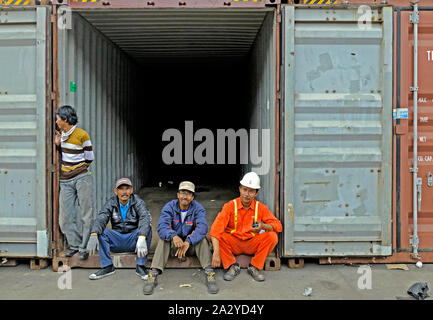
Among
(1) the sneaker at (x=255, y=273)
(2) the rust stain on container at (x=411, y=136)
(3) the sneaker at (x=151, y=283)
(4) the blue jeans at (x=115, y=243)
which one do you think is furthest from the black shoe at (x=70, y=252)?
(2) the rust stain on container at (x=411, y=136)

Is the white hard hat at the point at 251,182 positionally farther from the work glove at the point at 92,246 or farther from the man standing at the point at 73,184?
the work glove at the point at 92,246

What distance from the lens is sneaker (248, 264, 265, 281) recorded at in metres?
3.87

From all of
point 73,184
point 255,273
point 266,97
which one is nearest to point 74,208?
point 73,184

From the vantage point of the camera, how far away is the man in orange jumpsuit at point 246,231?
13.1 feet

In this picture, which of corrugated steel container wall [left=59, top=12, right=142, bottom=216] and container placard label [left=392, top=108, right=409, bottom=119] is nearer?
container placard label [left=392, top=108, right=409, bottom=119]

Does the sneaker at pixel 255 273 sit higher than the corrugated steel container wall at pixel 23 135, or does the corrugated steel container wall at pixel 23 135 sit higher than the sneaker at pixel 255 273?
the corrugated steel container wall at pixel 23 135

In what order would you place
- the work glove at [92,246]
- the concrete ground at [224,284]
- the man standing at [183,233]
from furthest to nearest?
the work glove at [92,246] → the man standing at [183,233] → the concrete ground at [224,284]

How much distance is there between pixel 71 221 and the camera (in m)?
4.21

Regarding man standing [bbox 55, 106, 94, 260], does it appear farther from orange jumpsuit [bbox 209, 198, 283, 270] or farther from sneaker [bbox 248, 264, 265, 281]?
sneaker [bbox 248, 264, 265, 281]

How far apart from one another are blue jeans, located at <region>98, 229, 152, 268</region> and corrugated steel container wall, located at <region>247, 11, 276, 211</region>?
66.2 inches

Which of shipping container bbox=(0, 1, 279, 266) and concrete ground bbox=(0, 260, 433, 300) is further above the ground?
shipping container bbox=(0, 1, 279, 266)

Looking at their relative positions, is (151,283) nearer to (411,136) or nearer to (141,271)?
(141,271)

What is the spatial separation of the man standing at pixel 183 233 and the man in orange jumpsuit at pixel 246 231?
5.8 inches

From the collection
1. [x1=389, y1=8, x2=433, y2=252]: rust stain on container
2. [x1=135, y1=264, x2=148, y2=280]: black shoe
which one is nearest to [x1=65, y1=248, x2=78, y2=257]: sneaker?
[x1=135, y1=264, x2=148, y2=280]: black shoe
